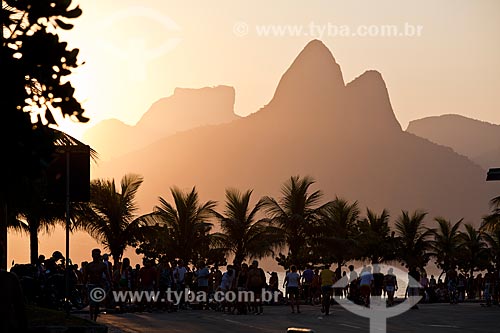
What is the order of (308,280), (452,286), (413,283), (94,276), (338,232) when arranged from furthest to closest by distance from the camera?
(338,232) → (452,286) → (308,280) → (413,283) → (94,276)

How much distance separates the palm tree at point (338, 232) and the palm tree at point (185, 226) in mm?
6773

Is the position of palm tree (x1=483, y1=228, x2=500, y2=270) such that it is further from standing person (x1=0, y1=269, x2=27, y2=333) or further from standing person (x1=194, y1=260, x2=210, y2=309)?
standing person (x1=0, y1=269, x2=27, y2=333)

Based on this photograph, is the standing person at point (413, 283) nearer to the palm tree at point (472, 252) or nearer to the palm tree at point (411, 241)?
the palm tree at point (411, 241)

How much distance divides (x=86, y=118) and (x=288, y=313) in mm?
28611

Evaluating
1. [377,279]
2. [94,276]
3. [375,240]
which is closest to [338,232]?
[375,240]

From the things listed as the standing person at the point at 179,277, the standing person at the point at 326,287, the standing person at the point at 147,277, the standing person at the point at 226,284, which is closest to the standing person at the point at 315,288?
the standing person at the point at 179,277

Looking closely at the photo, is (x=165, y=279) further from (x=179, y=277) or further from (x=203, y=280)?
(x=203, y=280)

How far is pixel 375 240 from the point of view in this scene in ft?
250

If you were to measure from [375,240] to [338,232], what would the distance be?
9730mm

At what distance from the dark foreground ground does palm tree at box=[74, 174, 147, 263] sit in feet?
47.3

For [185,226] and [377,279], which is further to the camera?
[185,226]

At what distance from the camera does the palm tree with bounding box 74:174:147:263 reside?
51875mm

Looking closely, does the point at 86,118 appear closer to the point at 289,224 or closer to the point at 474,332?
the point at 474,332

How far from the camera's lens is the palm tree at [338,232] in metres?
63.4
